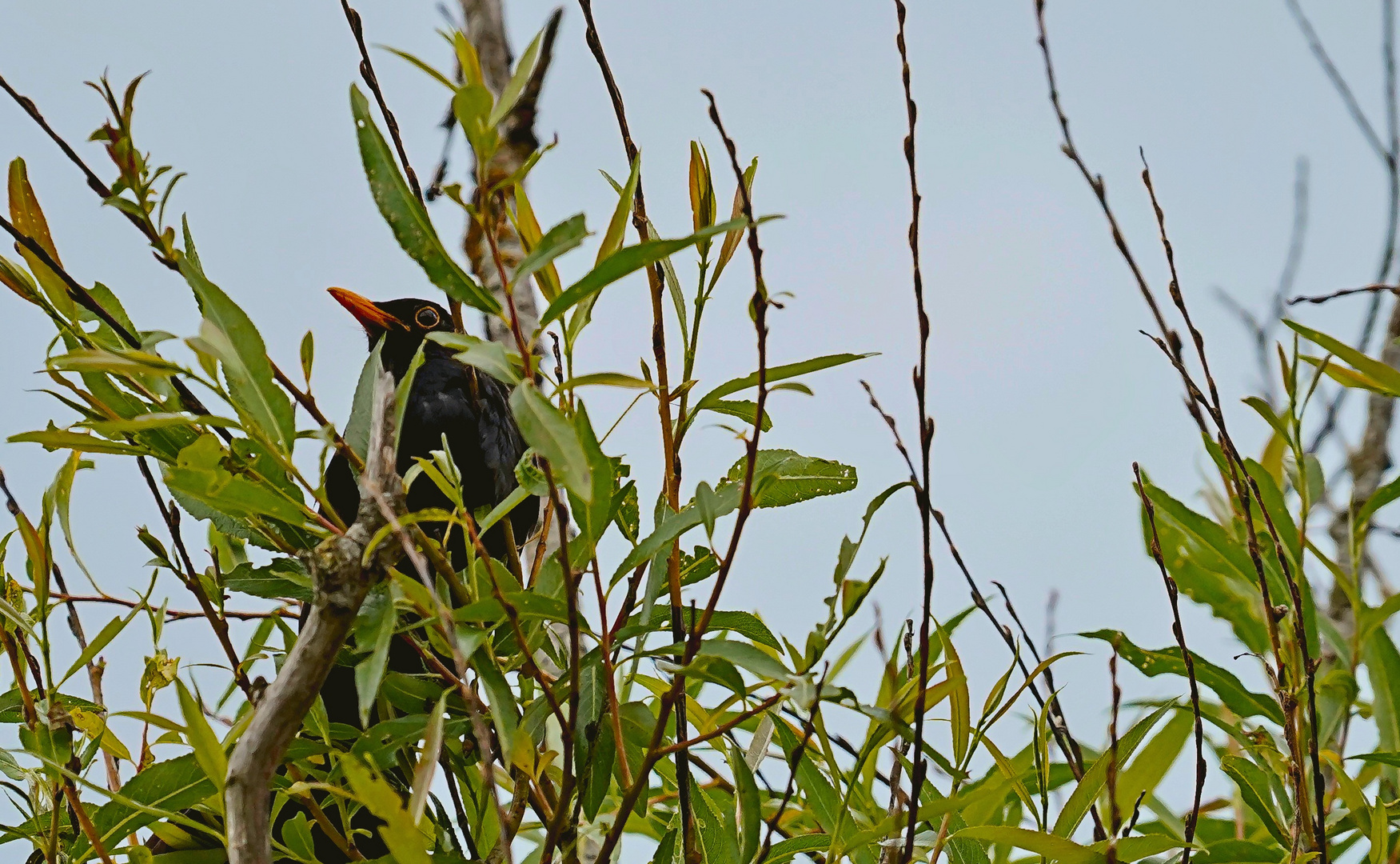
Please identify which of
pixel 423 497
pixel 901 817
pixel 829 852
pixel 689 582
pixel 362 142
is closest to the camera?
pixel 362 142

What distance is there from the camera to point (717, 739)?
1.60 m

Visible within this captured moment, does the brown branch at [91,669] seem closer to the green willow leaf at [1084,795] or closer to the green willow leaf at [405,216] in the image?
the green willow leaf at [405,216]

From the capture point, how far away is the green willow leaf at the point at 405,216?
1184 mm

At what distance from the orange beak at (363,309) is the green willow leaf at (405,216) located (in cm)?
201

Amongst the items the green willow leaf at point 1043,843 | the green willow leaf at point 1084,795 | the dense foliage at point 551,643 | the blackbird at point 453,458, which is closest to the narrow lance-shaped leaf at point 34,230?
the dense foliage at point 551,643

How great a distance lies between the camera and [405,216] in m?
1.19

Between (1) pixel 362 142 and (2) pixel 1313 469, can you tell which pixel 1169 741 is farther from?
(1) pixel 362 142

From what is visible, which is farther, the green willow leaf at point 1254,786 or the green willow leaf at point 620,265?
the green willow leaf at point 1254,786

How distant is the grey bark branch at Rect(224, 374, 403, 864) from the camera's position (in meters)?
1.13

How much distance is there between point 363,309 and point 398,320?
0.31ft

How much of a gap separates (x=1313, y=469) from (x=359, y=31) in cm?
158

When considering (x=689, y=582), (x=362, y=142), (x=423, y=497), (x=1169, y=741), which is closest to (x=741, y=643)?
(x=689, y=582)

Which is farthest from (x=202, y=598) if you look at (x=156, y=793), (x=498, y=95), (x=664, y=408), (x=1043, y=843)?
(x=498, y=95)

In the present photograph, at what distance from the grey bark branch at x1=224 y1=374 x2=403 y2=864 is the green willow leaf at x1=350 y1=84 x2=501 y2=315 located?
20 centimetres
